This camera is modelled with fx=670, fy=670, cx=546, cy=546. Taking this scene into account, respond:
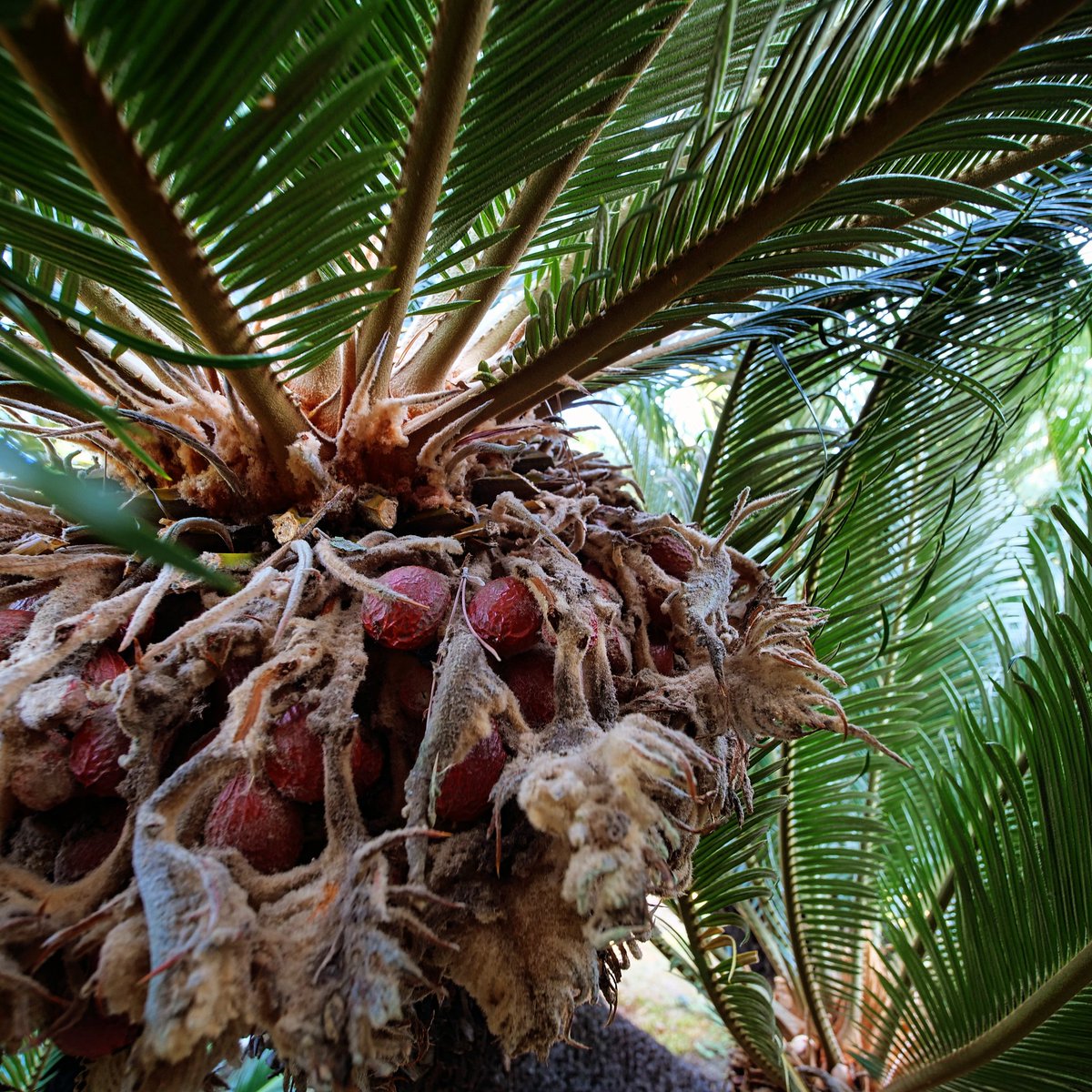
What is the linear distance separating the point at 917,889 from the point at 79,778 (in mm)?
1310

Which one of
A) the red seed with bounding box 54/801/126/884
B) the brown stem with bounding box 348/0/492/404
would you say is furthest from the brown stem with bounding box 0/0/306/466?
the red seed with bounding box 54/801/126/884

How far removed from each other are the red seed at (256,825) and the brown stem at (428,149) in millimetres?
395

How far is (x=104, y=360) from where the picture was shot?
72cm

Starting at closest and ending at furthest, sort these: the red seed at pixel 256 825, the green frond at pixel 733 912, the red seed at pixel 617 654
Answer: the red seed at pixel 256 825, the red seed at pixel 617 654, the green frond at pixel 733 912

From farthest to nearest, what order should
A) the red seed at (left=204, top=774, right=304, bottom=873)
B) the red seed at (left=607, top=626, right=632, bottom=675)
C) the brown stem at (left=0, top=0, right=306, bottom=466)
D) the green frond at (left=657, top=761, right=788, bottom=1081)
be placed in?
the green frond at (left=657, top=761, right=788, bottom=1081), the red seed at (left=607, top=626, right=632, bottom=675), the red seed at (left=204, top=774, right=304, bottom=873), the brown stem at (left=0, top=0, right=306, bottom=466)

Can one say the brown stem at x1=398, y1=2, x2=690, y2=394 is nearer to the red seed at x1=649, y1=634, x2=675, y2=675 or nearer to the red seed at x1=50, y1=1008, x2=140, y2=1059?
the red seed at x1=649, y1=634, x2=675, y2=675

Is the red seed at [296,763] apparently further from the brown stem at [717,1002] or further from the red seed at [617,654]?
the brown stem at [717,1002]

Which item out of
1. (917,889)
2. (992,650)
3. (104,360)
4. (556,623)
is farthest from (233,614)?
(992,650)

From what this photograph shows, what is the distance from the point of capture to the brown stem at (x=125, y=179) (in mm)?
335

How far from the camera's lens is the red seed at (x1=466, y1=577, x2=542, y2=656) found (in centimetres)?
54

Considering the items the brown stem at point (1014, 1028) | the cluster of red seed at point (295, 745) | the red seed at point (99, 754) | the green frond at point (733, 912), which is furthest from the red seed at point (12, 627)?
the brown stem at point (1014, 1028)

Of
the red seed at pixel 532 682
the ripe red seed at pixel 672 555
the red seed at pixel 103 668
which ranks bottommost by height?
the red seed at pixel 103 668

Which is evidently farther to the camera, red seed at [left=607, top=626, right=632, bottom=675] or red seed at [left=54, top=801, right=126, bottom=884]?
red seed at [left=607, top=626, right=632, bottom=675]

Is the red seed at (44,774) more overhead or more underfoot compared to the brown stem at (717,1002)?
more overhead
